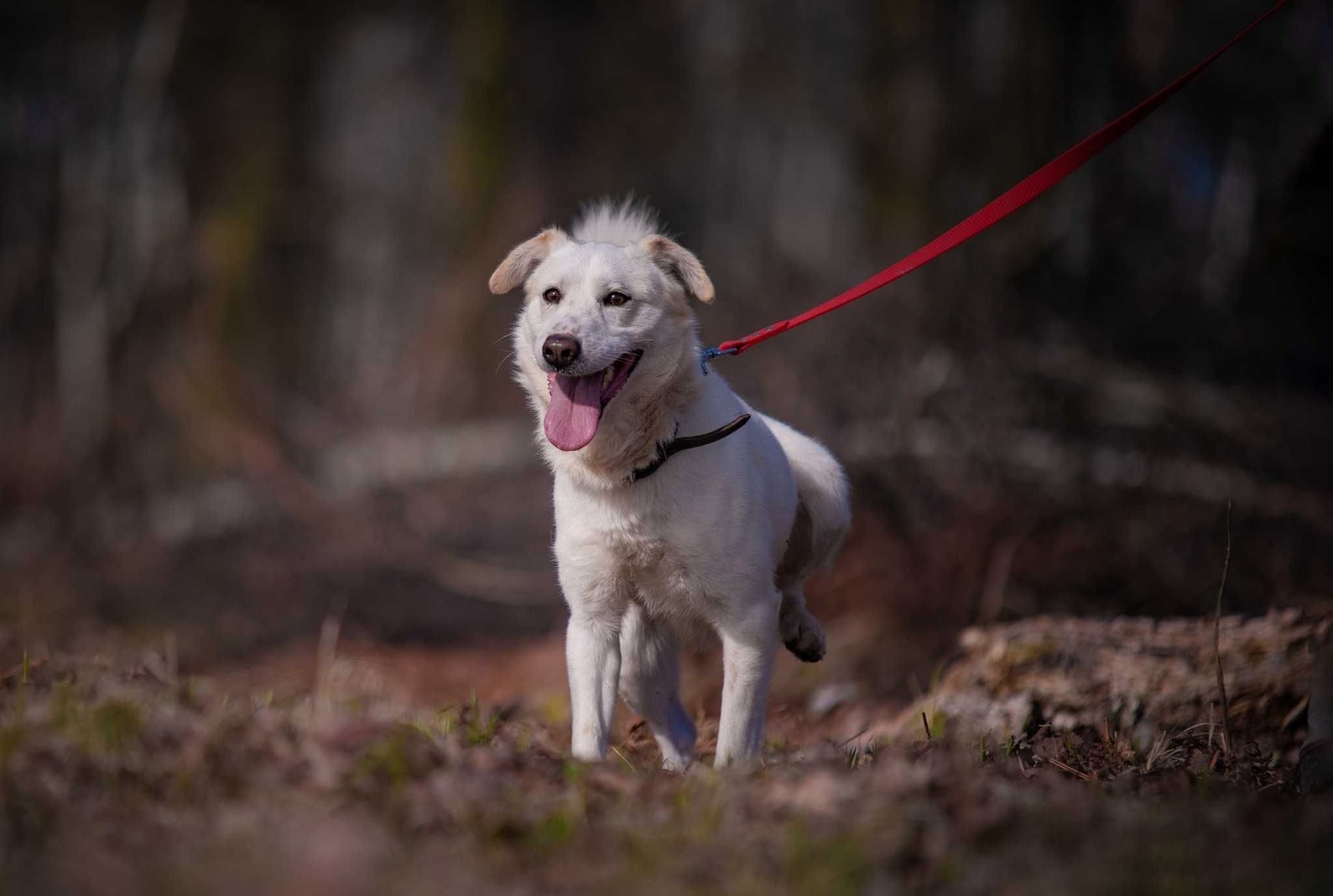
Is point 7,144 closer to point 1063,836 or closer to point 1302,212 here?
point 1302,212

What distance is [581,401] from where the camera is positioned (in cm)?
377

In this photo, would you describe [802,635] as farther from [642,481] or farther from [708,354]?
[708,354]

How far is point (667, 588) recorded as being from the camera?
12.8ft

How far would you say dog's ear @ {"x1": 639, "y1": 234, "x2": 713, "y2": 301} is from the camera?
4098 mm

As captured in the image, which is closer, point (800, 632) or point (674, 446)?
point (674, 446)

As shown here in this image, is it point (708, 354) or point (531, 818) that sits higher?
point (708, 354)

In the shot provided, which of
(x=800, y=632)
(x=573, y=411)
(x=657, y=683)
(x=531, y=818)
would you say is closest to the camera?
(x=531, y=818)

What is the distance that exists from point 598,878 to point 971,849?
2.66 feet

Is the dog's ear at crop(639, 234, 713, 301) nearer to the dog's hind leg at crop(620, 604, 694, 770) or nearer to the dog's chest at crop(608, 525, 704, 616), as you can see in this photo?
the dog's chest at crop(608, 525, 704, 616)

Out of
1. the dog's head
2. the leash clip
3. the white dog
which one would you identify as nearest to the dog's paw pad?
the white dog

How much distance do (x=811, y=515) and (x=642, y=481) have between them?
3.54 ft

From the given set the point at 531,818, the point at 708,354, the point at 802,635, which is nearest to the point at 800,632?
the point at 802,635

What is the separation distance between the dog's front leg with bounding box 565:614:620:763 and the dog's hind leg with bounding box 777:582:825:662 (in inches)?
31.2

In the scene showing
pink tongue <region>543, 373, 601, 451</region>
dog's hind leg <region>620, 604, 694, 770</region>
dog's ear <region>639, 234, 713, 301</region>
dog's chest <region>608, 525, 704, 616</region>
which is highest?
dog's ear <region>639, 234, 713, 301</region>
